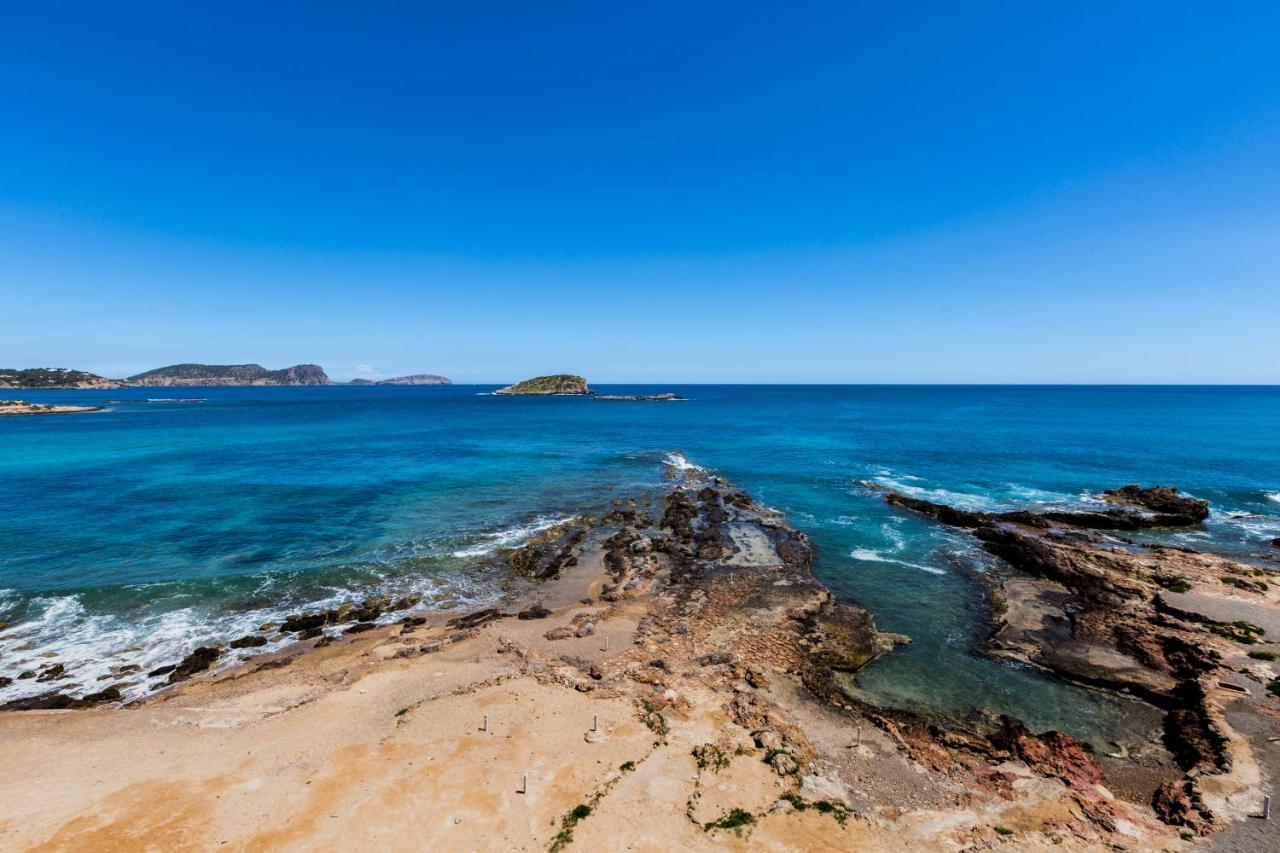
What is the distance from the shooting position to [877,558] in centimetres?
3547

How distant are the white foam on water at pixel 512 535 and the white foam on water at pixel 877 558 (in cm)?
2263

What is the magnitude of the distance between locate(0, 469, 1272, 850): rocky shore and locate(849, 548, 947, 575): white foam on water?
5881 mm

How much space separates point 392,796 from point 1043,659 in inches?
1048

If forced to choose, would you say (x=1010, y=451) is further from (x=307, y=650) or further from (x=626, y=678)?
(x=307, y=650)

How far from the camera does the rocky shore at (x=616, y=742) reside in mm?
13945

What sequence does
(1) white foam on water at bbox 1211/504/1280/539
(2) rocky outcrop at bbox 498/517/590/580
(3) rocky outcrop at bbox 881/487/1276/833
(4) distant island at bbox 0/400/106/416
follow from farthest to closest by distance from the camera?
(4) distant island at bbox 0/400/106/416 < (1) white foam on water at bbox 1211/504/1280/539 < (2) rocky outcrop at bbox 498/517/590/580 < (3) rocky outcrop at bbox 881/487/1276/833

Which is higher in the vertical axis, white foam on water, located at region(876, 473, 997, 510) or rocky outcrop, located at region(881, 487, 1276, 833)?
white foam on water, located at region(876, 473, 997, 510)

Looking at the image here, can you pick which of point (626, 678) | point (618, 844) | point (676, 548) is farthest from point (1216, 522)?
point (618, 844)

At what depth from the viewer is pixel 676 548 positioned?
123 feet

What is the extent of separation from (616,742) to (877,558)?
986 inches

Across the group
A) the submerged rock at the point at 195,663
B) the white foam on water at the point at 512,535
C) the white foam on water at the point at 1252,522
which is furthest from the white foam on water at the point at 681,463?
the submerged rock at the point at 195,663

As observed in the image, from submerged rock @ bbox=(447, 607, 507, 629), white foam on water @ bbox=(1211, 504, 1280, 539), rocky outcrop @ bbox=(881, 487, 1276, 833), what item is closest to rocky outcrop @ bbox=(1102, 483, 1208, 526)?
white foam on water @ bbox=(1211, 504, 1280, 539)

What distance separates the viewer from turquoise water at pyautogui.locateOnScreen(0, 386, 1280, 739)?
24.8 m

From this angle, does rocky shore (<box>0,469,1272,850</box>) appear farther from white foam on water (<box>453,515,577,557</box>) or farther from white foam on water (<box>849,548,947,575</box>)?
white foam on water (<box>453,515,577,557</box>)
